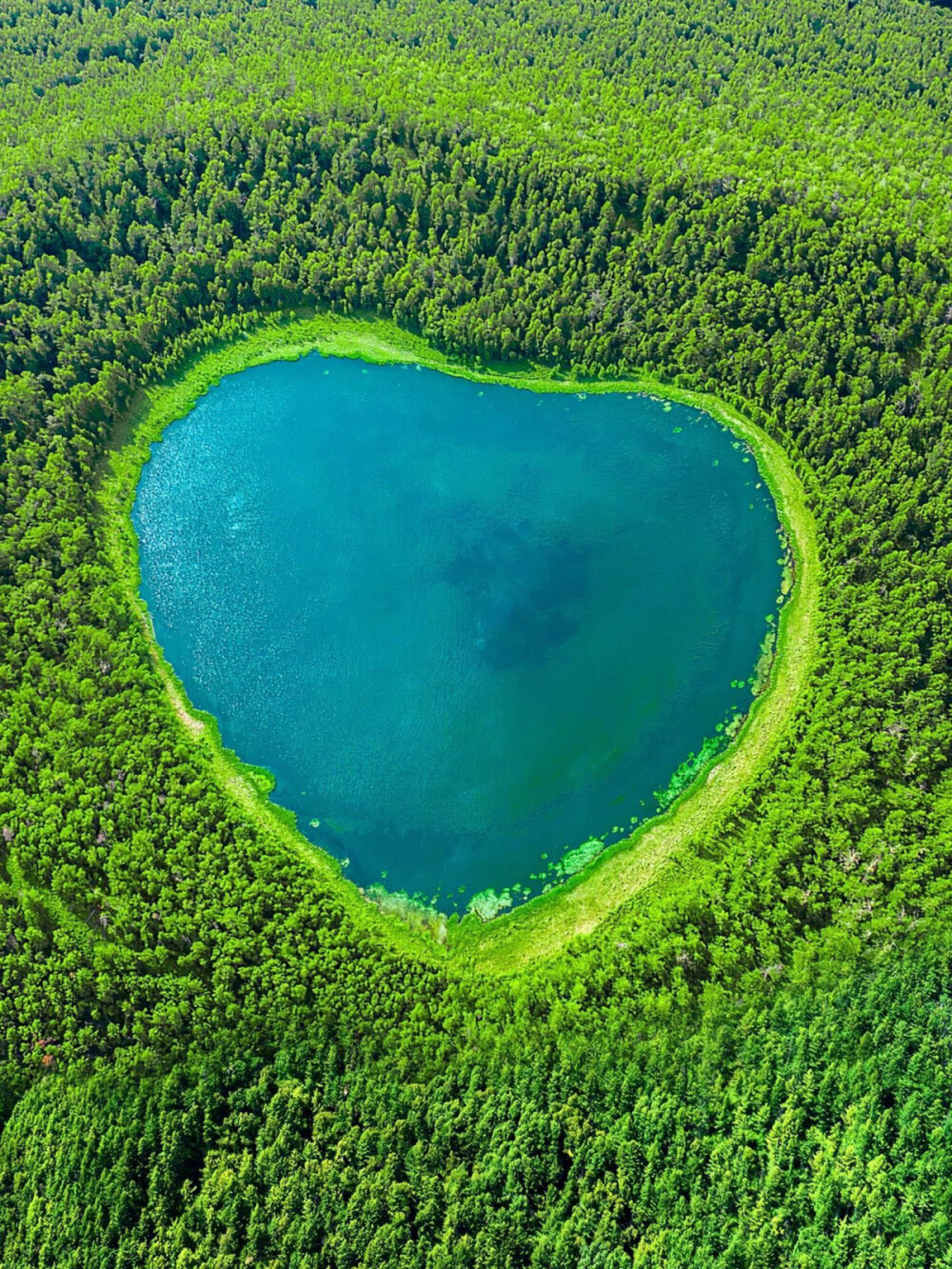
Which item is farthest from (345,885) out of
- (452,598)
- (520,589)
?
(520,589)

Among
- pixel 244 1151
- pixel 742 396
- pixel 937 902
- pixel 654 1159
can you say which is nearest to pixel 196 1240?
pixel 244 1151

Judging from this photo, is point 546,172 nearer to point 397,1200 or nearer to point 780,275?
point 780,275

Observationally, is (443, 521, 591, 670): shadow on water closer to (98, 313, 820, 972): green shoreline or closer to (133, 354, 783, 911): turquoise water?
(133, 354, 783, 911): turquoise water

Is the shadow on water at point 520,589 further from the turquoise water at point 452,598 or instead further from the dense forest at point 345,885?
the dense forest at point 345,885

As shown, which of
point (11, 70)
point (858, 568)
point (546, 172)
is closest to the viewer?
point (858, 568)

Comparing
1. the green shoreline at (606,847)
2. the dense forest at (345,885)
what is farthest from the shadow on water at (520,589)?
the dense forest at (345,885)

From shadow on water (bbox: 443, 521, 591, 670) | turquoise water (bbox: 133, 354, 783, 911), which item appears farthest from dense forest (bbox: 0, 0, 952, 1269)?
shadow on water (bbox: 443, 521, 591, 670)

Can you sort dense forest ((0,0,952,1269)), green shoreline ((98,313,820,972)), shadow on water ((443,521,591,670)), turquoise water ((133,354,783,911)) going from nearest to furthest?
dense forest ((0,0,952,1269)) < green shoreline ((98,313,820,972)) < turquoise water ((133,354,783,911)) < shadow on water ((443,521,591,670))
